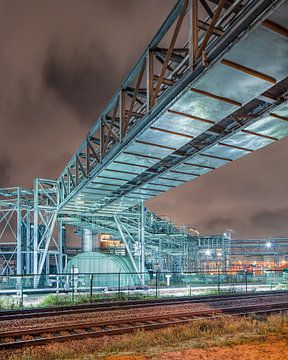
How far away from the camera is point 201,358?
8.30m

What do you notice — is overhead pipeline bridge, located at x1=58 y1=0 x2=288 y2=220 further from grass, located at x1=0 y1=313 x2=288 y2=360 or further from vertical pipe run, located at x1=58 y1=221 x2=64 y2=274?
vertical pipe run, located at x1=58 y1=221 x2=64 y2=274

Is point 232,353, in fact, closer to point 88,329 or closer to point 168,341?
point 168,341

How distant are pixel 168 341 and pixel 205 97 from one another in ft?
21.7

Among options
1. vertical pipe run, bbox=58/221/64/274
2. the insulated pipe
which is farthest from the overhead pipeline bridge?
the insulated pipe

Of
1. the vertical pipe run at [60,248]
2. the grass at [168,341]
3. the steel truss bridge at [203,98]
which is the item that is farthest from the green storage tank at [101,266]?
the grass at [168,341]

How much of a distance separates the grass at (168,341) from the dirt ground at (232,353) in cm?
40

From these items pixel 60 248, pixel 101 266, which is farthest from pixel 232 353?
pixel 60 248

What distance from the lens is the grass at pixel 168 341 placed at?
29.7ft

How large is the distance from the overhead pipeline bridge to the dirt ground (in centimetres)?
618

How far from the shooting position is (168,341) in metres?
10.1

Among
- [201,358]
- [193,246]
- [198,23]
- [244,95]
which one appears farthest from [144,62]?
[193,246]

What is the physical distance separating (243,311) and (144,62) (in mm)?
Answer: 11140

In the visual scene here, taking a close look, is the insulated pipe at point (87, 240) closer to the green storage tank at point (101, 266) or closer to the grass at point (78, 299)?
the green storage tank at point (101, 266)

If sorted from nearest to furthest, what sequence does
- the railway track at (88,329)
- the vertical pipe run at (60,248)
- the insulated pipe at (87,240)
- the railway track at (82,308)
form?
the railway track at (88,329) < the railway track at (82,308) < the vertical pipe run at (60,248) < the insulated pipe at (87,240)
